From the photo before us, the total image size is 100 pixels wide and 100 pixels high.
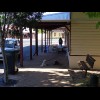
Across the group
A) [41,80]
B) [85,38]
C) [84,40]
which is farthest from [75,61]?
[41,80]

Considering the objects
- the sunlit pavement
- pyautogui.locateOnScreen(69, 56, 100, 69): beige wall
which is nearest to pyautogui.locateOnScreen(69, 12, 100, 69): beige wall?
pyautogui.locateOnScreen(69, 56, 100, 69): beige wall

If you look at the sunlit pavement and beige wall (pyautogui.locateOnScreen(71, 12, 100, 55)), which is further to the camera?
beige wall (pyautogui.locateOnScreen(71, 12, 100, 55))

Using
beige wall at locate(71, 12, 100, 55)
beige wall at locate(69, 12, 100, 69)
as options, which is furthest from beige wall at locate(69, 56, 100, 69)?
beige wall at locate(71, 12, 100, 55)

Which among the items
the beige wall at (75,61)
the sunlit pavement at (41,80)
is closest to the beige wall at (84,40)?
the beige wall at (75,61)

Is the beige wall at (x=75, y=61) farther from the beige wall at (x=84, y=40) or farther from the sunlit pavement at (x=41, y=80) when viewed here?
the sunlit pavement at (x=41, y=80)

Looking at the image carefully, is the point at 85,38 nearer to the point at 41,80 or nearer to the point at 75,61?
the point at 75,61

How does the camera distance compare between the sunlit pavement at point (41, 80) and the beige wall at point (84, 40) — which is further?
the beige wall at point (84, 40)

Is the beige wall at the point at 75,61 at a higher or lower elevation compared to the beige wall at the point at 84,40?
lower

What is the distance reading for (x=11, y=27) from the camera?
13.1 m

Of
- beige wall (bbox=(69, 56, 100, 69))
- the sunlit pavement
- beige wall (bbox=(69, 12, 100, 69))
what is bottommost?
the sunlit pavement

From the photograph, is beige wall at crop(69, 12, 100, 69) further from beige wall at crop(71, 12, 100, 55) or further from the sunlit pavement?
the sunlit pavement

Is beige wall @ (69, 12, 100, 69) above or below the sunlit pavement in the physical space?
above
